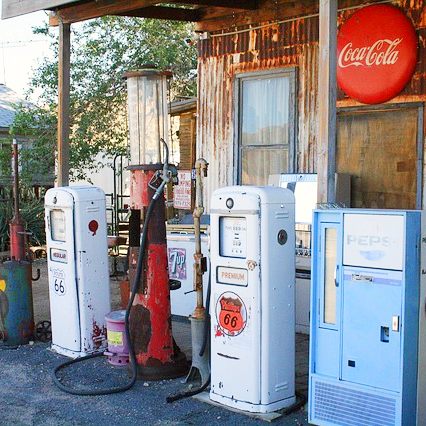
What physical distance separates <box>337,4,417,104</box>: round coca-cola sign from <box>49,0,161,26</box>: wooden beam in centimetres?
227

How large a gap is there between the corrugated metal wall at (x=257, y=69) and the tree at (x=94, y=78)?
6.66 m

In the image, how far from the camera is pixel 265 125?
9383 mm

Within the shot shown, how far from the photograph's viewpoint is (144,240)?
21.4 ft

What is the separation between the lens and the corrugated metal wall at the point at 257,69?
8.39m

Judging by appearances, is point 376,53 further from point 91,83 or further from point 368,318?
point 91,83

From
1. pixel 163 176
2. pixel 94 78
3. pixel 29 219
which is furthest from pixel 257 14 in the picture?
Answer: pixel 29 219

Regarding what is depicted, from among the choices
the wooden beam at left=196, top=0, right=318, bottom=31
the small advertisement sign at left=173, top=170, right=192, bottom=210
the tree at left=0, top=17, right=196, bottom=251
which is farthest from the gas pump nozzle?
the tree at left=0, top=17, right=196, bottom=251

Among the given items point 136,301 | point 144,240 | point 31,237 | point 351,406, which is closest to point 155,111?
point 144,240

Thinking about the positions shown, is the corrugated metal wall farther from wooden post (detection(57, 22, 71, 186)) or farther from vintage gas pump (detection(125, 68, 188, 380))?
vintage gas pump (detection(125, 68, 188, 380))

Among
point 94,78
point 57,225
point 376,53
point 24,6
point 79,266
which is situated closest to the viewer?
point 79,266

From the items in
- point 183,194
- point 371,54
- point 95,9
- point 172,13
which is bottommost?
point 183,194

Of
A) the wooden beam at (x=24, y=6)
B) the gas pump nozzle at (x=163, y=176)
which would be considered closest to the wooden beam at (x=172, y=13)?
the wooden beam at (x=24, y=6)

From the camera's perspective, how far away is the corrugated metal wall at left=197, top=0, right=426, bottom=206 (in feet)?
27.5

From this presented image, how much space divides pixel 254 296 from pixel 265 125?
13.9 ft
